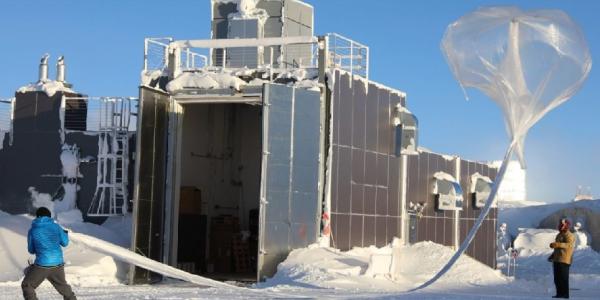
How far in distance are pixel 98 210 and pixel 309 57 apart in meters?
8.10

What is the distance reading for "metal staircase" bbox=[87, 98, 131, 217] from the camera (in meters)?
25.8

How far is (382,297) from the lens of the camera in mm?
17219

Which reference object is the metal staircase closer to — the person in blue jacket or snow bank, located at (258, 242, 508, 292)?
snow bank, located at (258, 242, 508, 292)

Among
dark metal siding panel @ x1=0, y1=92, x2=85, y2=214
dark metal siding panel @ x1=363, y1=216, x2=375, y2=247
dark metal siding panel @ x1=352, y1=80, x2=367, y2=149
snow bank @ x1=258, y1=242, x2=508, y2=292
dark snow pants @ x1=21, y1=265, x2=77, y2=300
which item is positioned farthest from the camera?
dark metal siding panel @ x1=0, y1=92, x2=85, y2=214

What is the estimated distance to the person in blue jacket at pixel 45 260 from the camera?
13.4 meters

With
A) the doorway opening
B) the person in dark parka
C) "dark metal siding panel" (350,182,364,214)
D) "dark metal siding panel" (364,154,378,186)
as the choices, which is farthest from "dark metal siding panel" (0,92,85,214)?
the person in dark parka

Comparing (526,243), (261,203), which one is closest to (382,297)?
(261,203)

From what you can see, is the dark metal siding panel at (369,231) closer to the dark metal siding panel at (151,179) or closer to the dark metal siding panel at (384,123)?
the dark metal siding panel at (384,123)

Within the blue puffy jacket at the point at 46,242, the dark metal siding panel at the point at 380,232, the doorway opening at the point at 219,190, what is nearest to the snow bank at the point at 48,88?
the doorway opening at the point at 219,190

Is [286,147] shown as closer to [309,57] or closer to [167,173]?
[167,173]

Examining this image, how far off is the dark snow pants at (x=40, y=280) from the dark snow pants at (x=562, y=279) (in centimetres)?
951

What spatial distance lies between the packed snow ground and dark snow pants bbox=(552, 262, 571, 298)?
0.53 meters

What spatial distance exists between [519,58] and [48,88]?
15.5m

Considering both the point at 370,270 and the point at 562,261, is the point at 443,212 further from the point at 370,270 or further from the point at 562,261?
the point at 562,261
